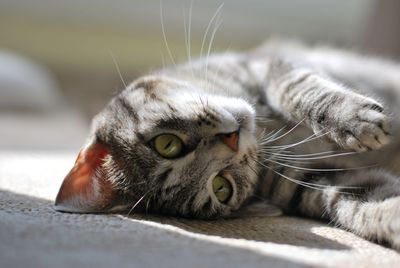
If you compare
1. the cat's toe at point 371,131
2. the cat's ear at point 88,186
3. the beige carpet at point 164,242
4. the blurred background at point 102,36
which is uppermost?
the blurred background at point 102,36

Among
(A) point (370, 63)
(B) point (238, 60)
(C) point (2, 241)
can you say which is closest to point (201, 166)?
(C) point (2, 241)

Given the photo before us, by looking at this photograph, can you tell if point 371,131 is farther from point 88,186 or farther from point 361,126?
point 88,186

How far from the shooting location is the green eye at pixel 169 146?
4.02 feet

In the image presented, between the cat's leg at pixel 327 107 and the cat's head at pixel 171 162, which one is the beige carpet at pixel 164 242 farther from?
the cat's leg at pixel 327 107

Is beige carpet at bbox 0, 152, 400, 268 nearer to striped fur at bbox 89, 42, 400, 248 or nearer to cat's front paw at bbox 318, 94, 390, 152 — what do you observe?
striped fur at bbox 89, 42, 400, 248

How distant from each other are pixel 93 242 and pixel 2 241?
15 centimetres

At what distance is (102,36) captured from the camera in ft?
12.1

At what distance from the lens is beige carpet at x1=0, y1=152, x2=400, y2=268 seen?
2.97 ft

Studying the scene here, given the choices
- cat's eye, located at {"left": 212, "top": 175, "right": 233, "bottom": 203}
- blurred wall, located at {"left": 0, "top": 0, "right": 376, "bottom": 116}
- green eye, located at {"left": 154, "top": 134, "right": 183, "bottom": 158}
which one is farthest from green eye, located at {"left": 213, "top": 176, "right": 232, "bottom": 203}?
blurred wall, located at {"left": 0, "top": 0, "right": 376, "bottom": 116}

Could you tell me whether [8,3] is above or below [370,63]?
above

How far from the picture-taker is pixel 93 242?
0.97 metres

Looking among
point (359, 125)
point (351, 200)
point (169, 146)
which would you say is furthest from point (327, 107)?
point (169, 146)

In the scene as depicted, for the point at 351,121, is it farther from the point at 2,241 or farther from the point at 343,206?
the point at 2,241

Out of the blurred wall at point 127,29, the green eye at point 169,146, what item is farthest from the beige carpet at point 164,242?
the blurred wall at point 127,29
